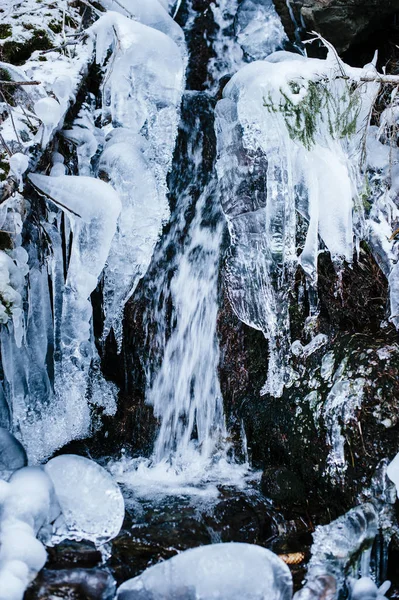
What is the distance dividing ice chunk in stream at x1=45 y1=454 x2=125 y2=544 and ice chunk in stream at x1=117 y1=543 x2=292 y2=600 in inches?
14.9

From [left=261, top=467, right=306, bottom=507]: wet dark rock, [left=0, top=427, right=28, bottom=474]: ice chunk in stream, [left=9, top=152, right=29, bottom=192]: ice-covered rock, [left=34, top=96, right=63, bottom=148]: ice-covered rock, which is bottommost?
[left=261, top=467, right=306, bottom=507]: wet dark rock

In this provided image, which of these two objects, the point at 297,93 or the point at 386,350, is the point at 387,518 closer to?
the point at 386,350

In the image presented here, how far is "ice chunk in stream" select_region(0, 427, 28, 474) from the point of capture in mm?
3096

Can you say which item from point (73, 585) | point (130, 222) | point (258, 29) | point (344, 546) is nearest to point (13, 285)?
point (130, 222)

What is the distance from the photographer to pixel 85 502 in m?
2.80

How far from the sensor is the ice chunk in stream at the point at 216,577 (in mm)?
2354

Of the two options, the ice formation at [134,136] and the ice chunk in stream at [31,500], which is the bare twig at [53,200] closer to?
the ice formation at [134,136]

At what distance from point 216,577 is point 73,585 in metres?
0.59

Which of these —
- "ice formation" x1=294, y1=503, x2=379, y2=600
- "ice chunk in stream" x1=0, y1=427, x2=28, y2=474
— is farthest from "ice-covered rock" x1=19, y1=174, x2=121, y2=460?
"ice formation" x1=294, y1=503, x2=379, y2=600

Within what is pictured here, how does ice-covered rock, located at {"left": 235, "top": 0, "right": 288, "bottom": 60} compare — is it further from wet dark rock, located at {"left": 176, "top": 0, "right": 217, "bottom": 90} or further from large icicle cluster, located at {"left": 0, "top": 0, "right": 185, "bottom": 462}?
large icicle cluster, located at {"left": 0, "top": 0, "right": 185, "bottom": 462}

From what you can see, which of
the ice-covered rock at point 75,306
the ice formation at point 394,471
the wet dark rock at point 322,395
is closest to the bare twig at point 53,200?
the ice-covered rock at point 75,306

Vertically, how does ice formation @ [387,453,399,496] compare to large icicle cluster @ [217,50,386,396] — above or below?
below

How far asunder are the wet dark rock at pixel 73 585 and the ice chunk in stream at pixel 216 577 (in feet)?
0.28

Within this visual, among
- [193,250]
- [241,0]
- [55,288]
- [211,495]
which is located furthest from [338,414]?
[241,0]
